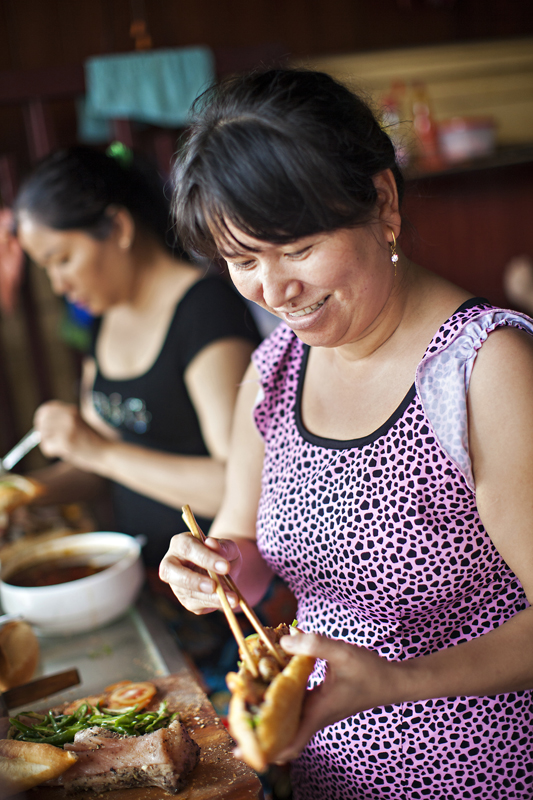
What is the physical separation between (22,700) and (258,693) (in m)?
0.58

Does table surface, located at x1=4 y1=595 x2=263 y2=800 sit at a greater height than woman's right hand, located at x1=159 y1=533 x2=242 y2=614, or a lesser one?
lesser

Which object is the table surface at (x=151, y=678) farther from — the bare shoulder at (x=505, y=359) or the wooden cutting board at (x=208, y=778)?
the bare shoulder at (x=505, y=359)

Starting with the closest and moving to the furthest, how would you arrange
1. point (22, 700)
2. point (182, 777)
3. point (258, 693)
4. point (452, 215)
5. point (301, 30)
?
point (258, 693)
point (182, 777)
point (22, 700)
point (301, 30)
point (452, 215)

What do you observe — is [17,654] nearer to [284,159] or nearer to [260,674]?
[260,674]

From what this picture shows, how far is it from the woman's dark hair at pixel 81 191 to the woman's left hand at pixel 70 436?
0.51 meters

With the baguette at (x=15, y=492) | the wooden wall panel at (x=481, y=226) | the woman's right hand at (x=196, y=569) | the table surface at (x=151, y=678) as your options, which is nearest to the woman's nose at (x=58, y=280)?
the baguette at (x=15, y=492)

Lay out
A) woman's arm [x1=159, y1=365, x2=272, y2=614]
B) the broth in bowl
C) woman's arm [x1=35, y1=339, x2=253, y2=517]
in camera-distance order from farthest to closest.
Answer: woman's arm [x1=35, y1=339, x2=253, y2=517] < the broth in bowl < woman's arm [x1=159, y1=365, x2=272, y2=614]

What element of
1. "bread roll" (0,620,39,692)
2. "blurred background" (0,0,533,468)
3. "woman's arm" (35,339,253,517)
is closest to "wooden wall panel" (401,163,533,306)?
"blurred background" (0,0,533,468)

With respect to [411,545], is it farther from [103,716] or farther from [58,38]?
[58,38]

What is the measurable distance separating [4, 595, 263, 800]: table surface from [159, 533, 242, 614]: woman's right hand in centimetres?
18

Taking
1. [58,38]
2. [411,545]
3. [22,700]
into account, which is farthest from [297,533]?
[58,38]

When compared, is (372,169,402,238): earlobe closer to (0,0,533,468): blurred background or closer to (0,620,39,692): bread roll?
(0,620,39,692): bread roll

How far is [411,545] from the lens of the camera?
3.22ft

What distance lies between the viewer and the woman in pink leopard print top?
89cm
